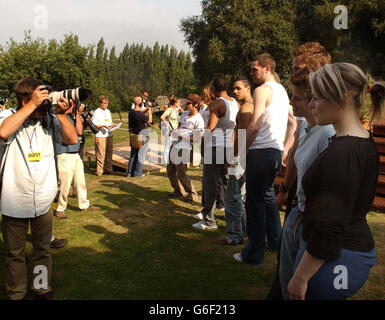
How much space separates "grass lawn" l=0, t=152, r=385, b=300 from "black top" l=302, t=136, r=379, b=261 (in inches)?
86.5

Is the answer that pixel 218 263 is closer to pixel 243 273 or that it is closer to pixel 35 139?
pixel 243 273

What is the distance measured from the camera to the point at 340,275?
161cm

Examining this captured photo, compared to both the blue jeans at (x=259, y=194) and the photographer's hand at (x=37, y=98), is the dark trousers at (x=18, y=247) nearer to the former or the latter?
the photographer's hand at (x=37, y=98)

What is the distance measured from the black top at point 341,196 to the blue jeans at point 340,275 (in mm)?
36

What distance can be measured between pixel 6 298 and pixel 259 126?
9.77ft

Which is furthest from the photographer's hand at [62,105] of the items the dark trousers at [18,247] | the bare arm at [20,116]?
the dark trousers at [18,247]

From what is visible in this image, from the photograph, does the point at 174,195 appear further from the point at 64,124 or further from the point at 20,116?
the point at 20,116

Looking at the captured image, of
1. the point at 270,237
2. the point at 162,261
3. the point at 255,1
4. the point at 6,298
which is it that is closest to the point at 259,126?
the point at 270,237

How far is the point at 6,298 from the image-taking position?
3.47 metres

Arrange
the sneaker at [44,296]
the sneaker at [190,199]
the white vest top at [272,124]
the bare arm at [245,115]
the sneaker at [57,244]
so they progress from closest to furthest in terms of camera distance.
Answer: the sneaker at [44,296] → the white vest top at [272,124] → the bare arm at [245,115] → the sneaker at [57,244] → the sneaker at [190,199]

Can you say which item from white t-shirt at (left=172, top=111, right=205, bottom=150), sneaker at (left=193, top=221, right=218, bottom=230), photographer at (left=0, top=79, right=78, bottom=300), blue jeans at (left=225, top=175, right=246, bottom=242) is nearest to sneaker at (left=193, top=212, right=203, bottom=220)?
sneaker at (left=193, top=221, right=218, bottom=230)

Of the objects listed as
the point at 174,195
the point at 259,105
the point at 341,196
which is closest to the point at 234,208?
the point at 259,105

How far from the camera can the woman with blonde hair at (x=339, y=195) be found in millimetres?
1501

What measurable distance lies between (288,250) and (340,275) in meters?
0.51
